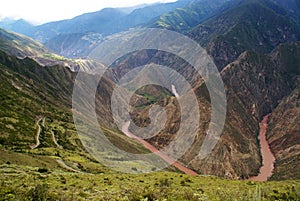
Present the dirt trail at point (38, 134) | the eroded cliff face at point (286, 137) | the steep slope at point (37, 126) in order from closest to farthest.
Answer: the steep slope at point (37, 126) < the dirt trail at point (38, 134) < the eroded cliff face at point (286, 137)

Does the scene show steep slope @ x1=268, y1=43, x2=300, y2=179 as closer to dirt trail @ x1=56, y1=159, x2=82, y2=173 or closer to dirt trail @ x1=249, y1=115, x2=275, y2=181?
dirt trail @ x1=249, y1=115, x2=275, y2=181

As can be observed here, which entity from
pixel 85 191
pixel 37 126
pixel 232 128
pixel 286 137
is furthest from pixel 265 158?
pixel 85 191

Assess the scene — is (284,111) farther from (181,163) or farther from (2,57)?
(2,57)

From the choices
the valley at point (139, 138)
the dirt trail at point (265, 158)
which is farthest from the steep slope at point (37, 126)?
the dirt trail at point (265, 158)

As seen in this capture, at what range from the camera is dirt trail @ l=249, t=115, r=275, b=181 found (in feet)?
377

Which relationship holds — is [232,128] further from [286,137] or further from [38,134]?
[38,134]

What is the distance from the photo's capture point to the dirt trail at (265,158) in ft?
377

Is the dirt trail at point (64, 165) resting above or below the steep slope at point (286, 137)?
above

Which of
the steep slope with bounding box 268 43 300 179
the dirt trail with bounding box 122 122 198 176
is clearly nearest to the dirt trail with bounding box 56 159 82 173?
the dirt trail with bounding box 122 122 198 176

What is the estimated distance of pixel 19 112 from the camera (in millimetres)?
88438

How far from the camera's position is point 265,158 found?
132625 mm

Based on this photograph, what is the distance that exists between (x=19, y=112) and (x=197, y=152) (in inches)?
2824

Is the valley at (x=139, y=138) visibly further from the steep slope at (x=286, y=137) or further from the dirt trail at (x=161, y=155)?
the dirt trail at (x=161, y=155)

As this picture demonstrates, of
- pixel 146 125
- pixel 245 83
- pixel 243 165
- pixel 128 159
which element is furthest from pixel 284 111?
pixel 128 159
